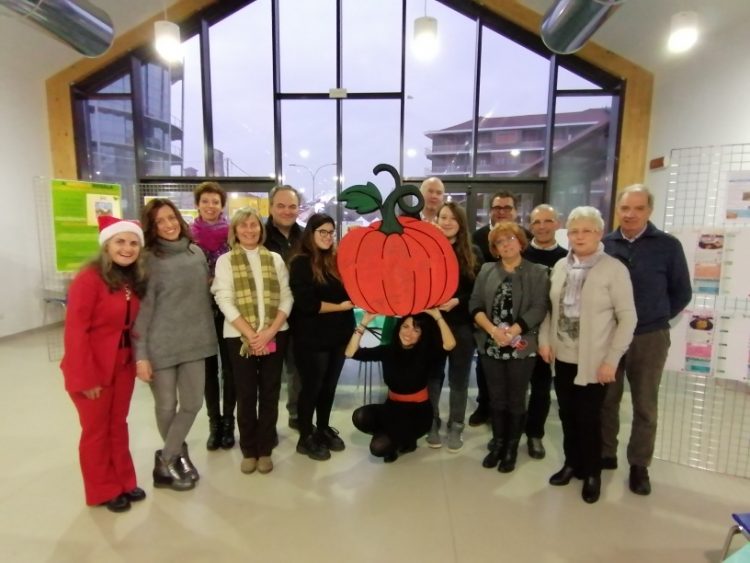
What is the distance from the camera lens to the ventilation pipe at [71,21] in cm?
286

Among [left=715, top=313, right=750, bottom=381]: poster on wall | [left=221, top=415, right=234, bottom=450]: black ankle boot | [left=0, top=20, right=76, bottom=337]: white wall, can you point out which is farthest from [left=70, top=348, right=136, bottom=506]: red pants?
[left=0, top=20, right=76, bottom=337]: white wall

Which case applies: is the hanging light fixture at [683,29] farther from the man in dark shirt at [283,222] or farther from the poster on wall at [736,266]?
the man in dark shirt at [283,222]

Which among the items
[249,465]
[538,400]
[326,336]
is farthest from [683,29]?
[249,465]

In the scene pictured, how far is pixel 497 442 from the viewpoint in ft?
7.50

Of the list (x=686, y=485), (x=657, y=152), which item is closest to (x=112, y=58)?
(x=657, y=152)

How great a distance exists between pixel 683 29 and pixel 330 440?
4.19m

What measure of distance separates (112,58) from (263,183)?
2.43m

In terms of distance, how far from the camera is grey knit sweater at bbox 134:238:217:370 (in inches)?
72.7

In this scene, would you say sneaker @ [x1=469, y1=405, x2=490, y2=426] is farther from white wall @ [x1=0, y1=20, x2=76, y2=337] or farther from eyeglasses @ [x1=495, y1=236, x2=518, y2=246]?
white wall @ [x1=0, y1=20, x2=76, y2=337]

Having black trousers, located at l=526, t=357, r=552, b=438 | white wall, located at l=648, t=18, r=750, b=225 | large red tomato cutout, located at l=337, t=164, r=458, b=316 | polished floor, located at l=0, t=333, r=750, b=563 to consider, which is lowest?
polished floor, located at l=0, t=333, r=750, b=563

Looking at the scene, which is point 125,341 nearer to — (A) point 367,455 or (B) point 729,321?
(A) point 367,455

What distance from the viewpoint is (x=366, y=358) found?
2.23 m

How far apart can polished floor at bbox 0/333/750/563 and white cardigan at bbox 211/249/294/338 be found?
0.78m

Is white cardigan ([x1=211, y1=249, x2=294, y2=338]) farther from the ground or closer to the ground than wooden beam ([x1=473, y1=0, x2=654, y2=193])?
closer to the ground
